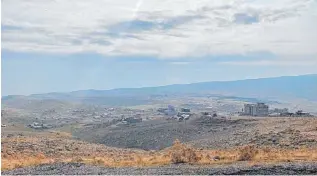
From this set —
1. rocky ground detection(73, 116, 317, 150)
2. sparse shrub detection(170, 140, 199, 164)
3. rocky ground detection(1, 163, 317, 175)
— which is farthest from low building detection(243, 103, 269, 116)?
rocky ground detection(1, 163, 317, 175)

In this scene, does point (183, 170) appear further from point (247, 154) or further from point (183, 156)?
point (247, 154)

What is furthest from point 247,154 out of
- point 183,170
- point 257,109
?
point 257,109

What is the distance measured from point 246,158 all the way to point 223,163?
6.91ft

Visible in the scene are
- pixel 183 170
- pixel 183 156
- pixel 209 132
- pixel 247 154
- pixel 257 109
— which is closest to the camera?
pixel 183 170

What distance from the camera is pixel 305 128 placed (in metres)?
53.8

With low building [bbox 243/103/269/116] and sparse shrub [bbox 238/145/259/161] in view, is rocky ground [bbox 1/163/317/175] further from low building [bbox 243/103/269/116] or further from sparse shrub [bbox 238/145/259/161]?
low building [bbox 243/103/269/116]

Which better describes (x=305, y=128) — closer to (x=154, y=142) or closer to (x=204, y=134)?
(x=204, y=134)

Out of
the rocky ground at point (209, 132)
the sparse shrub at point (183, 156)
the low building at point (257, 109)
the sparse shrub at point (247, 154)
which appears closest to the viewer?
the sparse shrub at point (183, 156)

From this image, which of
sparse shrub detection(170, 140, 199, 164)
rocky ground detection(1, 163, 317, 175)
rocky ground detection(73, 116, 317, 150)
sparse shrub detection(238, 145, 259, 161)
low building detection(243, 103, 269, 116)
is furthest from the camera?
low building detection(243, 103, 269, 116)

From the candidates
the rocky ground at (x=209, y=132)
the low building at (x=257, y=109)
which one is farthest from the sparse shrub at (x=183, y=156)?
the low building at (x=257, y=109)

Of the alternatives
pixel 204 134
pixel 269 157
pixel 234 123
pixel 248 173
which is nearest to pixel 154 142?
pixel 204 134

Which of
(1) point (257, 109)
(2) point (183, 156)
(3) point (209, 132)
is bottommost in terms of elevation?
(3) point (209, 132)

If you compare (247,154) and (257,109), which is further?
(257,109)

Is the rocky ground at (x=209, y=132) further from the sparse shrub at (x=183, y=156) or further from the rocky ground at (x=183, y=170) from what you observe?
the rocky ground at (x=183, y=170)
